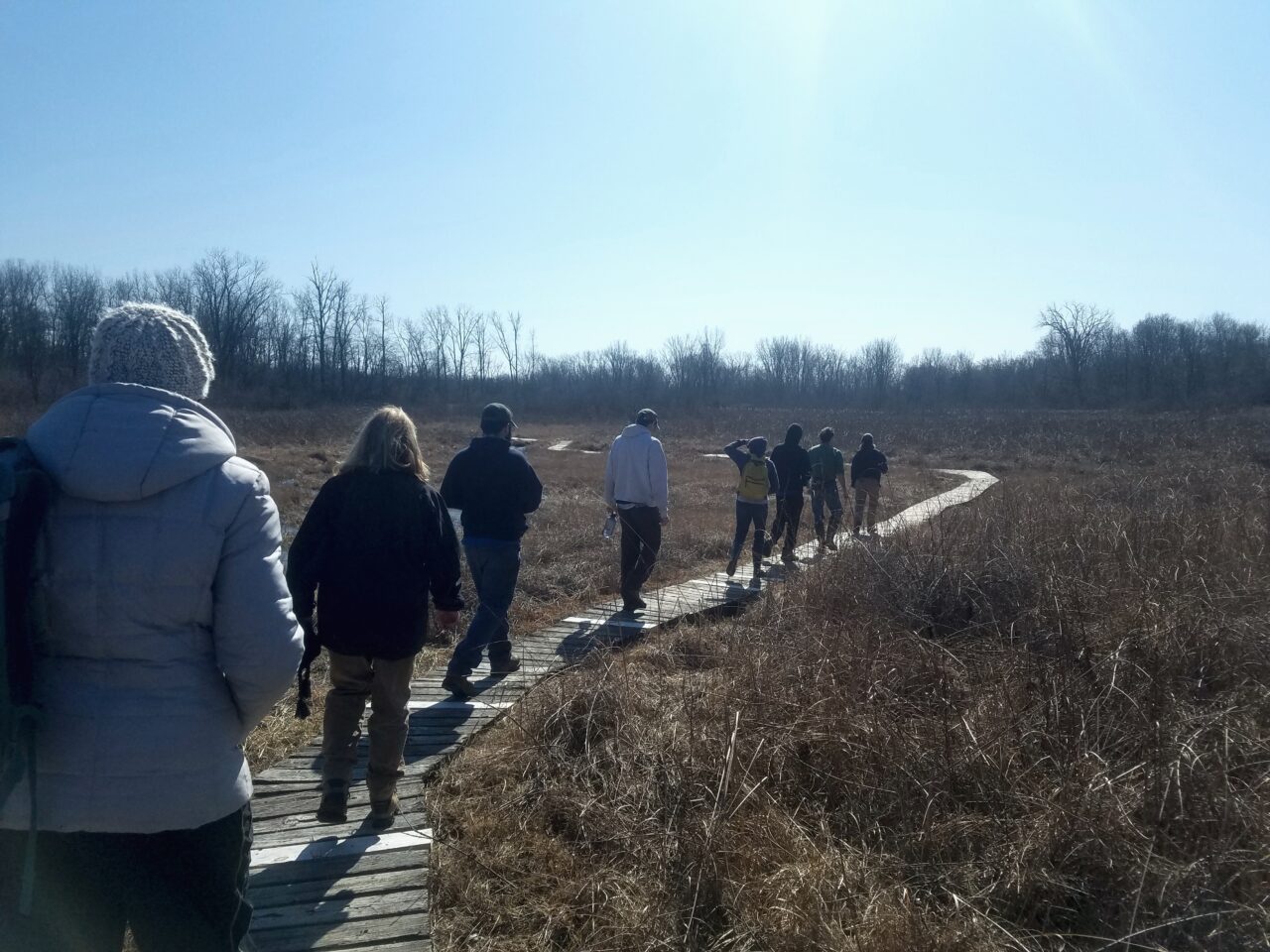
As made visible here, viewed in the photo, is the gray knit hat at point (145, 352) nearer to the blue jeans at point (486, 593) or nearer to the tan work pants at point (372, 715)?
the tan work pants at point (372, 715)

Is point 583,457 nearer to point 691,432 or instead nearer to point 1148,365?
point 691,432

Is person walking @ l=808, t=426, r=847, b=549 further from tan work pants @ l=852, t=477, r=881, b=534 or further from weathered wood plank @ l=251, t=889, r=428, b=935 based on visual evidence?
weathered wood plank @ l=251, t=889, r=428, b=935


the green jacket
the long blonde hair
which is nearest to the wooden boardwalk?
the long blonde hair

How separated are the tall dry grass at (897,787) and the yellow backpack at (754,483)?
3315 millimetres

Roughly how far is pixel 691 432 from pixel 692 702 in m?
47.8

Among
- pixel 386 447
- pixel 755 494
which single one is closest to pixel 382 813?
pixel 386 447

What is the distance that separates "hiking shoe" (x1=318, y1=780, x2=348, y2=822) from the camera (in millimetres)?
3826

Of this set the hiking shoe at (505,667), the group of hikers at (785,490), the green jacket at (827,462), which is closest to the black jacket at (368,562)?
the hiking shoe at (505,667)

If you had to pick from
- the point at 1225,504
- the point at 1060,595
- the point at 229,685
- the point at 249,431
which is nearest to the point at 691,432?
the point at 249,431

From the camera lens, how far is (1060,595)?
19.0 feet

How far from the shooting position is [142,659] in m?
1.97

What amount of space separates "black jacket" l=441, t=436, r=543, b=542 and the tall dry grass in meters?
1.09

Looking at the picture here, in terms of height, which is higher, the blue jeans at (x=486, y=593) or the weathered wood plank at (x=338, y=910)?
the blue jeans at (x=486, y=593)

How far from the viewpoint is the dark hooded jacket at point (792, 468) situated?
33.9 ft
